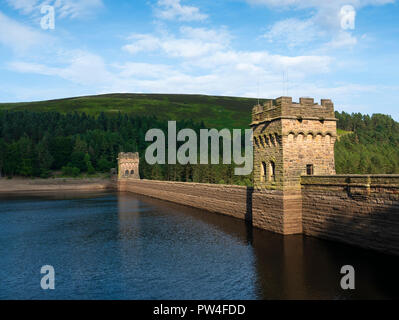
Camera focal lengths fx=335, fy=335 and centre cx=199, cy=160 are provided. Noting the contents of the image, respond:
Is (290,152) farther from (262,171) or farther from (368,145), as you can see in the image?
(368,145)

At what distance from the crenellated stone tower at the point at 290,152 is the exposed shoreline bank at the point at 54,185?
237ft

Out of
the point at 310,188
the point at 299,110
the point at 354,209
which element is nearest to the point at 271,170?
the point at 310,188

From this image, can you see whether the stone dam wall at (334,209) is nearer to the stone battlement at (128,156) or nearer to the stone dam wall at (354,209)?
the stone dam wall at (354,209)

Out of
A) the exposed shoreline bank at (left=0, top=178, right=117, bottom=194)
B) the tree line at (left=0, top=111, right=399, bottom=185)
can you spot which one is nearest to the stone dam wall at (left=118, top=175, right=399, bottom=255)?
the tree line at (left=0, top=111, right=399, bottom=185)

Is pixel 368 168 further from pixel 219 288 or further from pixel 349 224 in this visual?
pixel 219 288

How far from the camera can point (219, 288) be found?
48.6ft

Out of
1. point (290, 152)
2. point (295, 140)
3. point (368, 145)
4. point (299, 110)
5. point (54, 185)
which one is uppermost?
point (368, 145)

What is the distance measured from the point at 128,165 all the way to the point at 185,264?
71.7 meters

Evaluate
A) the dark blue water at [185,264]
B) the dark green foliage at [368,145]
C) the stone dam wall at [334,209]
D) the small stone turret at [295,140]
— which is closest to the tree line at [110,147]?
the dark green foliage at [368,145]

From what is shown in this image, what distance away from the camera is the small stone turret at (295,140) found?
23891 mm

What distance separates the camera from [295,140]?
954 inches

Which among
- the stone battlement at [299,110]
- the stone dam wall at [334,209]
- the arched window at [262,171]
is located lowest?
the stone dam wall at [334,209]
